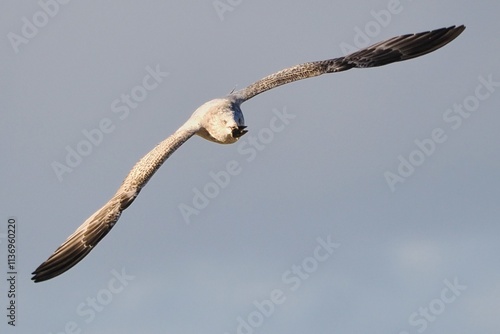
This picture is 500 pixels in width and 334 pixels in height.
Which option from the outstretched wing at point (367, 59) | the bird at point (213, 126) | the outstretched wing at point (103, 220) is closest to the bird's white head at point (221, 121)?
the bird at point (213, 126)

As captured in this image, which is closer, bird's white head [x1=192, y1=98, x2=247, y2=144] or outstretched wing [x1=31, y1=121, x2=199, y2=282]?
outstretched wing [x1=31, y1=121, x2=199, y2=282]

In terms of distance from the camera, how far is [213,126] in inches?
1427

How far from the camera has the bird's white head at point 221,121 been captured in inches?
1399

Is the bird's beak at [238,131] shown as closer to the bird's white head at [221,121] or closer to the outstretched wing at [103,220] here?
the bird's white head at [221,121]

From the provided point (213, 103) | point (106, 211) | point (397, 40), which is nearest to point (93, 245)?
point (106, 211)

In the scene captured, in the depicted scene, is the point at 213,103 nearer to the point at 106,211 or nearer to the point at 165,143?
the point at 165,143

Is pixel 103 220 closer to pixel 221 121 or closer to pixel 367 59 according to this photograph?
pixel 221 121

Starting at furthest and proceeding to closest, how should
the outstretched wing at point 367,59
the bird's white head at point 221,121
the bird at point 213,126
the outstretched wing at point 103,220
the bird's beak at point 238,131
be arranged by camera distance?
the outstretched wing at point 367,59 → the bird's white head at point 221,121 → the bird's beak at point 238,131 → the bird at point 213,126 → the outstretched wing at point 103,220

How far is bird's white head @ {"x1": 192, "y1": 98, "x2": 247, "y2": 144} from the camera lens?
35.5 meters

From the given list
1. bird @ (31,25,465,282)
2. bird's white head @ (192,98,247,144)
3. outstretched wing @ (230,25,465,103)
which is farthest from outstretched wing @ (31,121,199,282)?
outstretched wing @ (230,25,465,103)

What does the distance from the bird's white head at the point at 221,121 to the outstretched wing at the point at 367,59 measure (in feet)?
3.61

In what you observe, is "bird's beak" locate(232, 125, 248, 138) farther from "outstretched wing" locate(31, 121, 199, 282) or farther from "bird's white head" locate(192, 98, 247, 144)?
"outstretched wing" locate(31, 121, 199, 282)

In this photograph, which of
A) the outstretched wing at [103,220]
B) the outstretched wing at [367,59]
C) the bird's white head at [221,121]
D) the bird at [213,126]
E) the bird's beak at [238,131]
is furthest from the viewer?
the outstretched wing at [367,59]

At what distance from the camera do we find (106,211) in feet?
110
